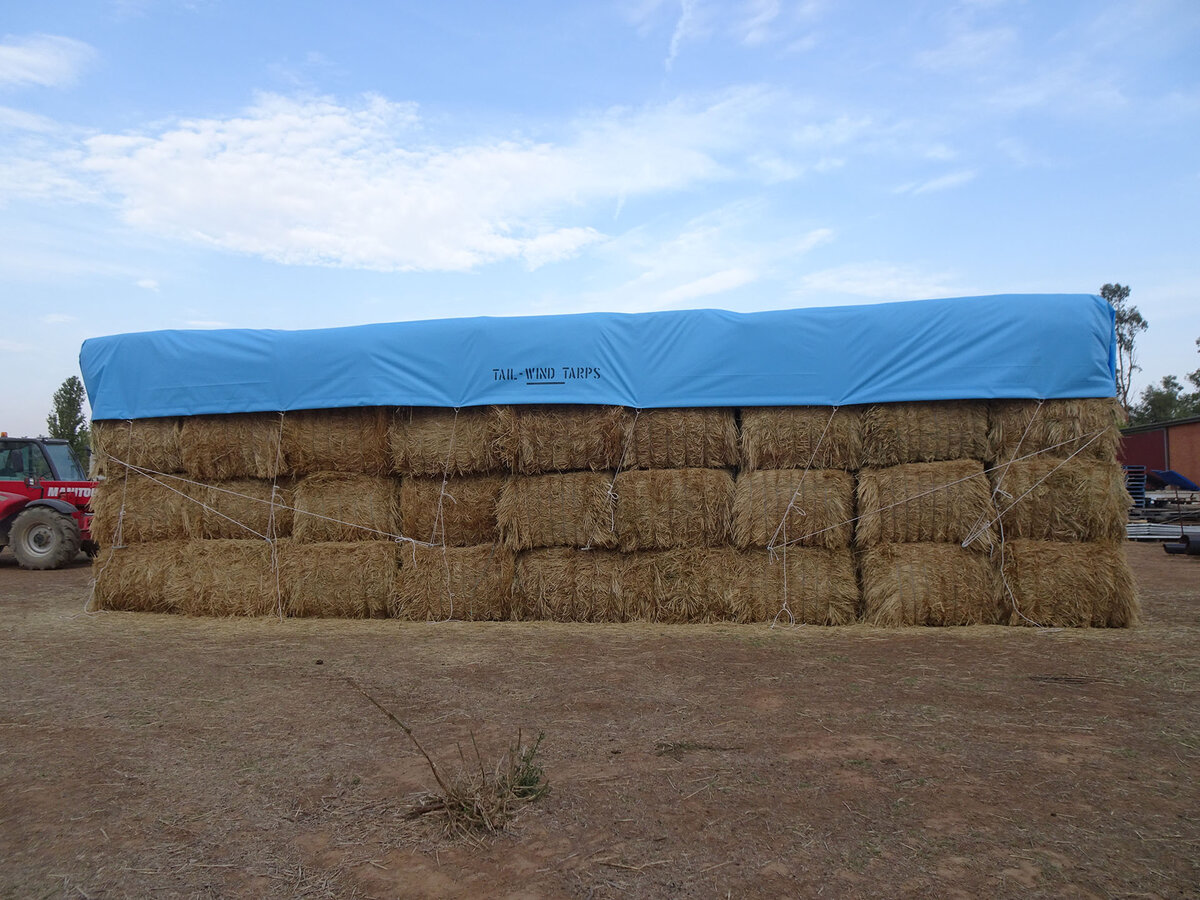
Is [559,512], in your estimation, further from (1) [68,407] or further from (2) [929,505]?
(1) [68,407]

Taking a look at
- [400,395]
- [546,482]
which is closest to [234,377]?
[400,395]

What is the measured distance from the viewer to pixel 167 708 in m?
5.07

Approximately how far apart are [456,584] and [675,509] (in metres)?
2.36

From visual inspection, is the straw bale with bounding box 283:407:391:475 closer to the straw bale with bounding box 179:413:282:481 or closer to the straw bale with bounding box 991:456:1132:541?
the straw bale with bounding box 179:413:282:481

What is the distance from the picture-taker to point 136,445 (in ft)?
29.6

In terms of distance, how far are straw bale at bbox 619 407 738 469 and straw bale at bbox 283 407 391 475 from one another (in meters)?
2.59

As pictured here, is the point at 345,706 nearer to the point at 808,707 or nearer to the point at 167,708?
the point at 167,708

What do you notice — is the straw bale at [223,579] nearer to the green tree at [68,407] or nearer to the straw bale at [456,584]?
the straw bale at [456,584]

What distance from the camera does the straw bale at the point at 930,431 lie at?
782 centimetres

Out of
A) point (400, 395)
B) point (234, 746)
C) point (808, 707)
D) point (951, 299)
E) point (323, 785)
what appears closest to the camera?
point (323, 785)

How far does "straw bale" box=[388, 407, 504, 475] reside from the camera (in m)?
8.34

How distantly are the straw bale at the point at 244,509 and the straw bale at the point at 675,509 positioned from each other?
12.1 ft

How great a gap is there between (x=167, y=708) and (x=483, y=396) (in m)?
4.19

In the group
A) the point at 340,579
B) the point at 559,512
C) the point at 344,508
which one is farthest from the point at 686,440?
the point at 340,579
